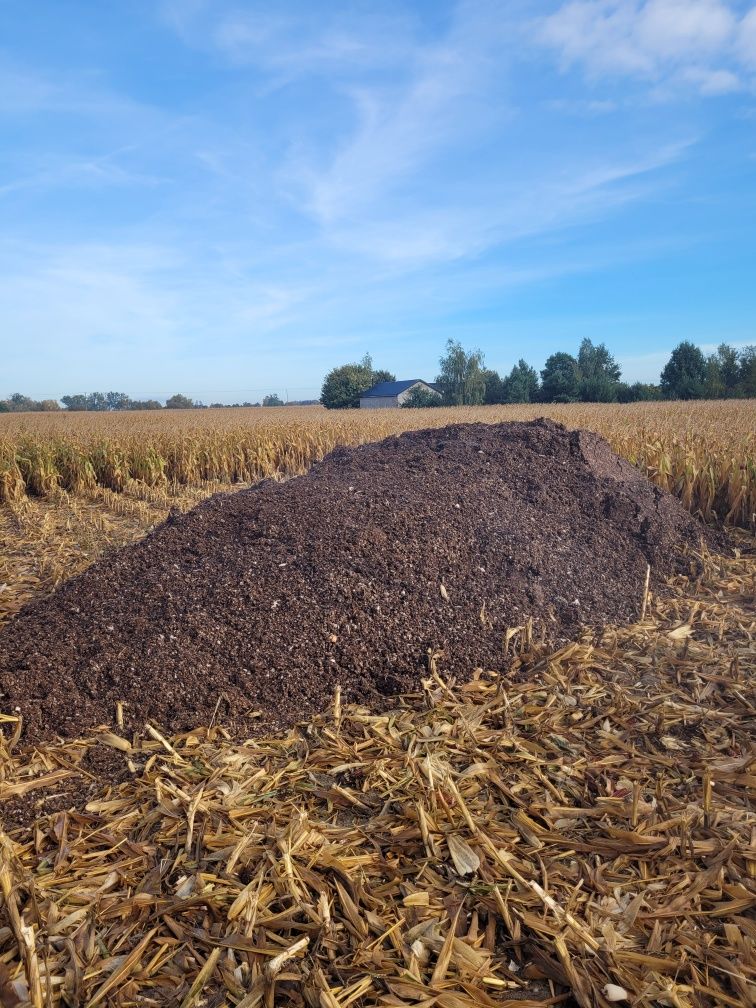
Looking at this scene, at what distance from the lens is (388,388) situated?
7038 centimetres

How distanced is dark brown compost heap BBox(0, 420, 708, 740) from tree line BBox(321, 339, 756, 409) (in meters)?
45.5

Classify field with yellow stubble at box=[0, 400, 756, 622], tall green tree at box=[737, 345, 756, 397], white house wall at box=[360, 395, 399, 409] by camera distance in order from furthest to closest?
Result: white house wall at box=[360, 395, 399, 409]
tall green tree at box=[737, 345, 756, 397]
field with yellow stubble at box=[0, 400, 756, 622]

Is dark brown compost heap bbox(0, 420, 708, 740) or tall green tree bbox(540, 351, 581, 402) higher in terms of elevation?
tall green tree bbox(540, 351, 581, 402)

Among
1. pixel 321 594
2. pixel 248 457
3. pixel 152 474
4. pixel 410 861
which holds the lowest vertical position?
pixel 410 861

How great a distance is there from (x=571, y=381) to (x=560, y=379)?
0.96 metres

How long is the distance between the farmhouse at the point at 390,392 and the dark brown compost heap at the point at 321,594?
57.5 m

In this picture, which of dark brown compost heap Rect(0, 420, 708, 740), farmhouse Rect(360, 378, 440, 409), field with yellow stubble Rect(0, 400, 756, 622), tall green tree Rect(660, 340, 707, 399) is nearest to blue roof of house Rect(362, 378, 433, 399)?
farmhouse Rect(360, 378, 440, 409)

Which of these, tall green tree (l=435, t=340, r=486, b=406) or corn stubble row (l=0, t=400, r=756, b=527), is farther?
tall green tree (l=435, t=340, r=486, b=406)

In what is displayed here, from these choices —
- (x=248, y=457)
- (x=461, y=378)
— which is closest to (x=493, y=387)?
(x=461, y=378)

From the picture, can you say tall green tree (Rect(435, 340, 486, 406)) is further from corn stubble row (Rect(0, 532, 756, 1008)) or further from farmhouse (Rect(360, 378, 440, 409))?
corn stubble row (Rect(0, 532, 756, 1008))

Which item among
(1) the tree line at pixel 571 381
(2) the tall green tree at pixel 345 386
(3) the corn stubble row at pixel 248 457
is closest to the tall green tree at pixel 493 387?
(1) the tree line at pixel 571 381

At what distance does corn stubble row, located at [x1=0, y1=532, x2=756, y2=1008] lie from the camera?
1.51 metres

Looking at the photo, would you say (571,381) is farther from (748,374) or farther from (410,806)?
(410,806)

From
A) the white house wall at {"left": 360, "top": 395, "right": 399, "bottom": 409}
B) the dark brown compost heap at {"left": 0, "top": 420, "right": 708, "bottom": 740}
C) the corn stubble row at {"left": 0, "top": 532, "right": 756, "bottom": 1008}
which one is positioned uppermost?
the white house wall at {"left": 360, "top": 395, "right": 399, "bottom": 409}
